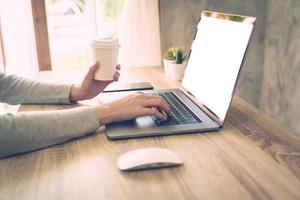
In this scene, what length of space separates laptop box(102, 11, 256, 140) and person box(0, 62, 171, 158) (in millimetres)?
40

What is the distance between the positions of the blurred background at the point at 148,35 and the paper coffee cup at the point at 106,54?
3.76 feet

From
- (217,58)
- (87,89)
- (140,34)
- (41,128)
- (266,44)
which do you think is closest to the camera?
(41,128)

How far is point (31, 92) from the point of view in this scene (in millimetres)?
1272

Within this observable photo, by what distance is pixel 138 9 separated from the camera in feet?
8.07

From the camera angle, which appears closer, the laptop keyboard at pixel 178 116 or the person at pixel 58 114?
the person at pixel 58 114

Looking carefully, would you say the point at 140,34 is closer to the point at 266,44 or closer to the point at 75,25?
the point at 75,25

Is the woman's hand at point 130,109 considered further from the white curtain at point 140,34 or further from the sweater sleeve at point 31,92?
the white curtain at point 140,34

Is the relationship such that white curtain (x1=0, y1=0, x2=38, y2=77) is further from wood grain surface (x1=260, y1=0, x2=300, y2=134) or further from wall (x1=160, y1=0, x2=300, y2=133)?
wood grain surface (x1=260, y1=0, x2=300, y2=134)

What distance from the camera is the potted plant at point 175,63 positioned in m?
1.58

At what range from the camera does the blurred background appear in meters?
2.12

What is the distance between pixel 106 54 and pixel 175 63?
0.56 metres

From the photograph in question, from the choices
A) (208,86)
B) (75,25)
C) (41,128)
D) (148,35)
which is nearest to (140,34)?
(148,35)

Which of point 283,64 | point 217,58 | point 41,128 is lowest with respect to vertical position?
point 283,64

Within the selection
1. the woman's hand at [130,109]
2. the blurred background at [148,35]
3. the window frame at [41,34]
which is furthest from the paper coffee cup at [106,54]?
the window frame at [41,34]
